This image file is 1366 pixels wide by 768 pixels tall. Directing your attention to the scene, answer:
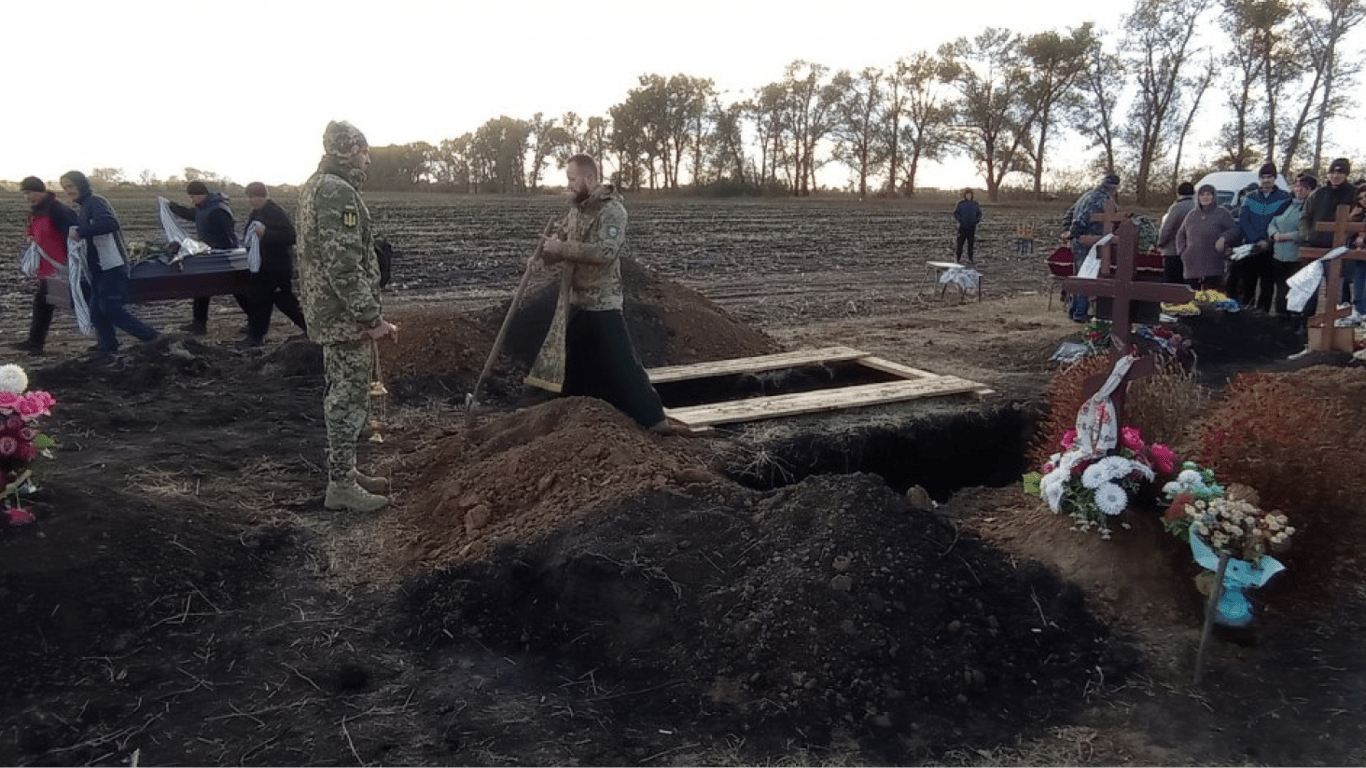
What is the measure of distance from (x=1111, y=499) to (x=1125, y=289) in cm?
101

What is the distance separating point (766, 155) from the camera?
74250mm

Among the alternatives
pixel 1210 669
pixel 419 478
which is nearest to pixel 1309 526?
pixel 1210 669

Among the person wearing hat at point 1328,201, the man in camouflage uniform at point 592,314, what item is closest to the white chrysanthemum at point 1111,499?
the man in camouflage uniform at point 592,314

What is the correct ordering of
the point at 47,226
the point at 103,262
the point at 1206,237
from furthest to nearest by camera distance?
the point at 1206,237, the point at 47,226, the point at 103,262

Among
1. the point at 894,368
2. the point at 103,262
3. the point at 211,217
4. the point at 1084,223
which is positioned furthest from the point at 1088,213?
the point at 103,262

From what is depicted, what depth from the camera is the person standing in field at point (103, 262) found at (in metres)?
8.85

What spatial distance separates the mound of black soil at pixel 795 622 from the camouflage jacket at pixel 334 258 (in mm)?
1531

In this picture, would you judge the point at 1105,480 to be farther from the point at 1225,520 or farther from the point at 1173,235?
the point at 1173,235

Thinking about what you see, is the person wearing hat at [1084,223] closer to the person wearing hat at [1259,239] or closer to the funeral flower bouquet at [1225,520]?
the person wearing hat at [1259,239]

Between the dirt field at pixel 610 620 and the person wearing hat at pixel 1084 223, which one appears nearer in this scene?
the dirt field at pixel 610 620

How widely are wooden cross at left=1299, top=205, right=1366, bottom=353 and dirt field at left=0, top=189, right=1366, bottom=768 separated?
256cm

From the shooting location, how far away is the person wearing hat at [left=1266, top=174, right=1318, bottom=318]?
1091 cm

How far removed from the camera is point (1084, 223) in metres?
10.8

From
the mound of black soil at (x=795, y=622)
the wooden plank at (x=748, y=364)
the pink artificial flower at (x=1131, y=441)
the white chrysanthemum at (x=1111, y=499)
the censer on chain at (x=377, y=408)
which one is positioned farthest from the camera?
the wooden plank at (x=748, y=364)
